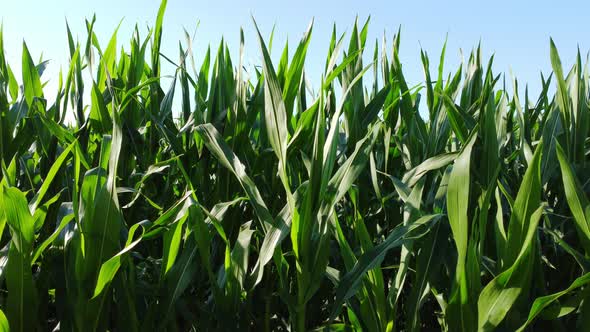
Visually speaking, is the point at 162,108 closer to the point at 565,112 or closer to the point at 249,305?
the point at 249,305

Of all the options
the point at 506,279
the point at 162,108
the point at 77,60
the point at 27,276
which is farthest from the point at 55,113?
the point at 506,279

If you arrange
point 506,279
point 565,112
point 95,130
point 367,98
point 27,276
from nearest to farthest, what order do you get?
point 506,279, point 27,276, point 565,112, point 95,130, point 367,98

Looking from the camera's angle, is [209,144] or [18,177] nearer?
[209,144]

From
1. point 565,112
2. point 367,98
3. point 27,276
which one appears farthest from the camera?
point 367,98

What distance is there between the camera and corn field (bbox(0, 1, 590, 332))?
0.71 meters

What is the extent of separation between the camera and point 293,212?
2.31 feet

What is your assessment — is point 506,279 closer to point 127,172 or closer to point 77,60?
point 127,172

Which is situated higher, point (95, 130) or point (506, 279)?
point (95, 130)

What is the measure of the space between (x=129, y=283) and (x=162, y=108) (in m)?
0.44

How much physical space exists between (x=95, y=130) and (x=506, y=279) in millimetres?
793

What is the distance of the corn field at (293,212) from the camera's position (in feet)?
2.31

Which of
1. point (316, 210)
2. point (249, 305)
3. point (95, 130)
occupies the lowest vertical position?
Answer: point (249, 305)

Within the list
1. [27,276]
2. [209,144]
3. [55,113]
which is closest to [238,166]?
[209,144]

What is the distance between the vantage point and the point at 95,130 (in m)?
1.07
